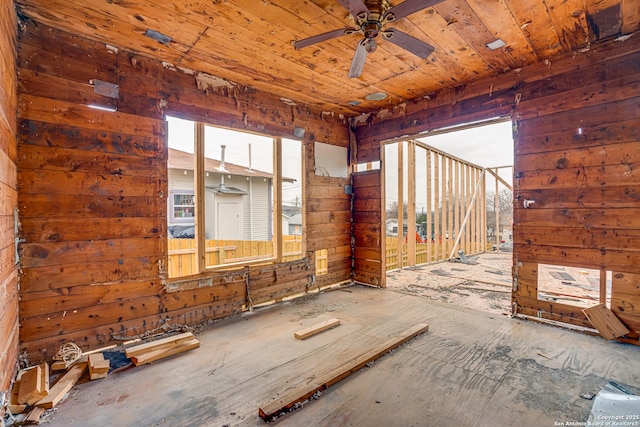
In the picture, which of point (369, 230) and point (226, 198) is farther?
point (226, 198)

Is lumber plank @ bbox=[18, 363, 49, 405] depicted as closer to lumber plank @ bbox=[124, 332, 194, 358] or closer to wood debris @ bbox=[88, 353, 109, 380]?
wood debris @ bbox=[88, 353, 109, 380]

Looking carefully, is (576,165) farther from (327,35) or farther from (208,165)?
(208,165)

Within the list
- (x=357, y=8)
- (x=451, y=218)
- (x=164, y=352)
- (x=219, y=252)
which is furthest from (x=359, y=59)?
(x=451, y=218)

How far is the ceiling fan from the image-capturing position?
180 cm

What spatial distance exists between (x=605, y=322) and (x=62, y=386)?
444 centimetres

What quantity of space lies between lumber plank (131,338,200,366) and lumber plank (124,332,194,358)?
43mm

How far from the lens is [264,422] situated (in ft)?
5.39

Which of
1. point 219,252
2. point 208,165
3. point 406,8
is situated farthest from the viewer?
point 208,165

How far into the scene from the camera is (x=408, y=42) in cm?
217

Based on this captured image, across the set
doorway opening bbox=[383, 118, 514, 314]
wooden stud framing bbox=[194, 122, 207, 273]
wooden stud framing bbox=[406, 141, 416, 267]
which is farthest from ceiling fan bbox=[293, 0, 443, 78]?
wooden stud framing bbox=[406, 141, 416, 267]

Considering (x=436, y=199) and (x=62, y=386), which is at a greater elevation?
(x=436, y=199)

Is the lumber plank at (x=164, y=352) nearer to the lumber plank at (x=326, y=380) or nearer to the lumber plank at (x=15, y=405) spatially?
the lumber plank at (x=15, y=405)

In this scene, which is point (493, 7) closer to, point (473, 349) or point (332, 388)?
point (473, 349)

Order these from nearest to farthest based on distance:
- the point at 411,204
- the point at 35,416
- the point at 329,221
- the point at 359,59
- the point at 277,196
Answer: the point at 35,416 < the point at 359,59 < the point at 277,196 < the point at 329,221 < the point at 411,204
